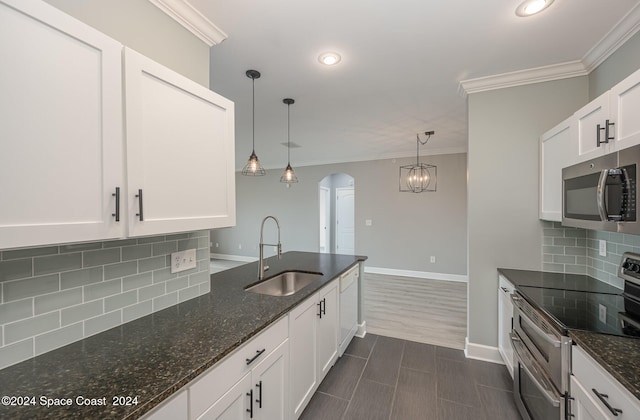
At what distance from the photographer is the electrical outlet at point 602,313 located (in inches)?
52.8

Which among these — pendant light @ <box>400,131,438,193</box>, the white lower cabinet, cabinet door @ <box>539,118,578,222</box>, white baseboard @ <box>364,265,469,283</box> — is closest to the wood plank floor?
white baseboard @ <box>364,265,469,283</box>

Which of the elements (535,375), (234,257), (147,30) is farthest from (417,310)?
(234,257)

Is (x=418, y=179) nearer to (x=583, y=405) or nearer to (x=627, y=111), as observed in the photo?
(x=627, y=111)

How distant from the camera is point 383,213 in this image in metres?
5.68

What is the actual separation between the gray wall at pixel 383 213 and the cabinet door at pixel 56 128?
5.17 meters

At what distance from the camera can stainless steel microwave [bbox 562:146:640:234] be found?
4.10 feet

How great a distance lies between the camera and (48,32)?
0.82m

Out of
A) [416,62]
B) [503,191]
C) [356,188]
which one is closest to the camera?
[416,62]

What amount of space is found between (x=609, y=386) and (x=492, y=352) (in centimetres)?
171

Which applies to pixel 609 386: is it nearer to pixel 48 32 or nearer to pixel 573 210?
pixel 573 210

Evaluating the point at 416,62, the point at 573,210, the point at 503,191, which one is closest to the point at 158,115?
the point at 416,62

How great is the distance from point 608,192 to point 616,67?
1.20m

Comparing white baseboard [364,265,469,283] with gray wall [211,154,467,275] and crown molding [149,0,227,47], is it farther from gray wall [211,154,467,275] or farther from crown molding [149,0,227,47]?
crown molding [149,0,227,47]

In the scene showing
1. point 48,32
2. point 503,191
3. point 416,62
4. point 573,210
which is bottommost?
point 573,210
